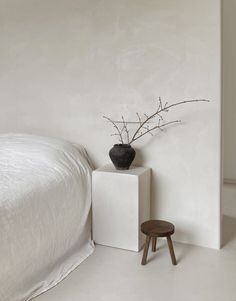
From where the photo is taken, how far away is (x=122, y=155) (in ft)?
8.68

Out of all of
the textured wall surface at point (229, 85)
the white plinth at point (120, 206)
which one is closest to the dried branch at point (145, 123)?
the white plinth at point (120, 206)

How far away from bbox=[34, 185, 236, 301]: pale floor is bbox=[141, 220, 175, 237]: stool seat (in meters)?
0.23

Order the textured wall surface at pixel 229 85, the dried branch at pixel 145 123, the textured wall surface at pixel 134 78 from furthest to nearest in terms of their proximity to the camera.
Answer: the textured wall surface at pixel 229 85 → the dried branch at pixel 145 123 → the textured wall surface at pixel 134 78

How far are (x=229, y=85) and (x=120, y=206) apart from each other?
2523 millimetres

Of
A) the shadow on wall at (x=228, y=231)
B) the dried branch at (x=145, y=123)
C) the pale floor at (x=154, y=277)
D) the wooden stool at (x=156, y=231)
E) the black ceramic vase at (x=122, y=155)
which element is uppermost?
the dried branch at (x=145, y=123)

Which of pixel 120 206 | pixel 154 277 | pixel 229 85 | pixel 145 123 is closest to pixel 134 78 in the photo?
pixel 145 123

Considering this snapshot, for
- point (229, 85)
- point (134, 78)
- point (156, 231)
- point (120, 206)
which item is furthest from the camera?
point (229, 85)

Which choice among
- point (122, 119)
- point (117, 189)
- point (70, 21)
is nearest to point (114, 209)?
point (117, 189)

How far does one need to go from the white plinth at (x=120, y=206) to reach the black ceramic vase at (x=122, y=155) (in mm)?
54

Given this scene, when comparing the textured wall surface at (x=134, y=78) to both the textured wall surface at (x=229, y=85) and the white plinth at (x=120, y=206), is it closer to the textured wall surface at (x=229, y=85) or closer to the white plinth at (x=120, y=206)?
the white plinth at (x=120, y=206)

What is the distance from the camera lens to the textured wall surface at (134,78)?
2588 mm

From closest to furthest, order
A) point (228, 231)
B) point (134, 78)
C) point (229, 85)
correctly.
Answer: point (134, 78) < point (228, 231) < point (229, 85)

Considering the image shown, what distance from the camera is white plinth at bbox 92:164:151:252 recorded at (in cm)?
259

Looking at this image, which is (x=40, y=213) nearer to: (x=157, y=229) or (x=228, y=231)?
(x=157, y=229)
